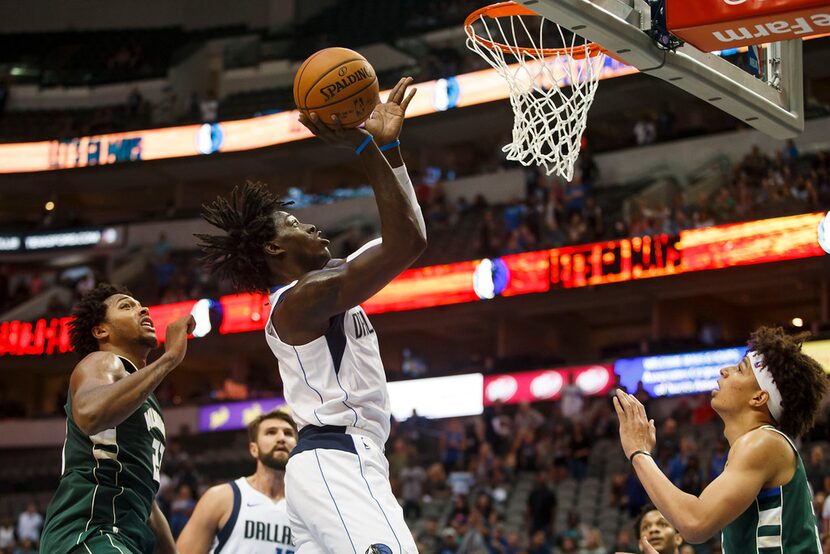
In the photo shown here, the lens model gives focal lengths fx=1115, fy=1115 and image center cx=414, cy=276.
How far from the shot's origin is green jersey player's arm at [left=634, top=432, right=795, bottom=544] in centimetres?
382

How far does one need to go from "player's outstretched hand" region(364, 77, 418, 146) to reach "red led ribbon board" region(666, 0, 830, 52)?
134cm

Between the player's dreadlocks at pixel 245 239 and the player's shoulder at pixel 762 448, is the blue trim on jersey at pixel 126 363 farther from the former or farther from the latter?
the player's shoulder at pixel 762 448

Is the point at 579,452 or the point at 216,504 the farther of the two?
the point at 579,452

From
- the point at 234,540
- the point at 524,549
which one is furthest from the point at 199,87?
the point at 234,540

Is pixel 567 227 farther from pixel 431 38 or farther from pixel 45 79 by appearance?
pixel 45 79

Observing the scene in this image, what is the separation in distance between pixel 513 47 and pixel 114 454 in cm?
333

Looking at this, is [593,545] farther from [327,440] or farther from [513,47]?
[327,440]

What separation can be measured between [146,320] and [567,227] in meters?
16.7

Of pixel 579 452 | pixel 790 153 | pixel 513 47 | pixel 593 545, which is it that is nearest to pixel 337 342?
pixel 513 47

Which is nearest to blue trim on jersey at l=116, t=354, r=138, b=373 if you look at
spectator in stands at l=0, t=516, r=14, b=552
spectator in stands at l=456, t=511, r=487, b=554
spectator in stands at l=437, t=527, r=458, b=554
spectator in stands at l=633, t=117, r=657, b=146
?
spectator in stands at l=456, t=511, r=487, b=554

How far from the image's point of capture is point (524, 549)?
14180 mm

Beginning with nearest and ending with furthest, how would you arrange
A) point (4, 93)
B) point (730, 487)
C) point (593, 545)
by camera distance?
point (730, 487)
point (593, 545)
point (4, 93)

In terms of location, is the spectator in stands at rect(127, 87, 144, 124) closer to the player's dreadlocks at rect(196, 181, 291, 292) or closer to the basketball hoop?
the basketball hoop

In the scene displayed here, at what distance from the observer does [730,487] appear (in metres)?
3.85
